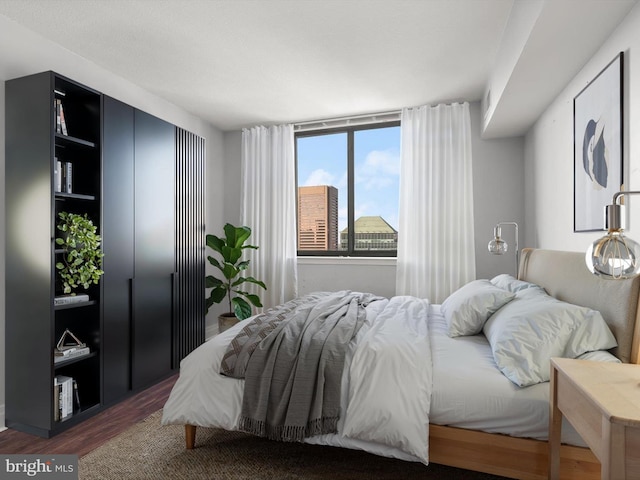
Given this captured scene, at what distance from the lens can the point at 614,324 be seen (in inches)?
62.0

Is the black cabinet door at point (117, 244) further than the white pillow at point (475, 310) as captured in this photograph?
Yes

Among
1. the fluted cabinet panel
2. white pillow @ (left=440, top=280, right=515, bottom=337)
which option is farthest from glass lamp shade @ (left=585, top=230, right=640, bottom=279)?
the fluted cabinet panel

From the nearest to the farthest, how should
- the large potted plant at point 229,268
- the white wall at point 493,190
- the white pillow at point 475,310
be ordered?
the white pillow at point 475,310 → the white wall at point 493,190 → the large potted plant at point 229,268

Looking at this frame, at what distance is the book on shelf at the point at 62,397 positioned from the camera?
228cm

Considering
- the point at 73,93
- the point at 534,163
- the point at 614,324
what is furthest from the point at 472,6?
the point at 73,93

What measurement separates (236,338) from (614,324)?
1.81 m

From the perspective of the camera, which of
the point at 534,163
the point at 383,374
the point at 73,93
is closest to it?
the point at 383,374

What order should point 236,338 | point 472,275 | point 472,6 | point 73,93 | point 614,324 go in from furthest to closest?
point 472,275, point 73,93, point 472,6, point 236,338, point 614,324

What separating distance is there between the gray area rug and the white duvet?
24cm

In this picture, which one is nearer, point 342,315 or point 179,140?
point 342,315

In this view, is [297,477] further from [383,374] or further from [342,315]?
[342,315]

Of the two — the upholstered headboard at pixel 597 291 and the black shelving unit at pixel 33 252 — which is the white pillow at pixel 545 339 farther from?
the black shelving unit at pixel 33 252

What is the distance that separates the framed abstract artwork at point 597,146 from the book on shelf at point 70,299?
3.24 m

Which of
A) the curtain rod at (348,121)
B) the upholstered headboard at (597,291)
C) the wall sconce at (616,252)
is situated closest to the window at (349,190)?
the curtain rod at (348,121)
